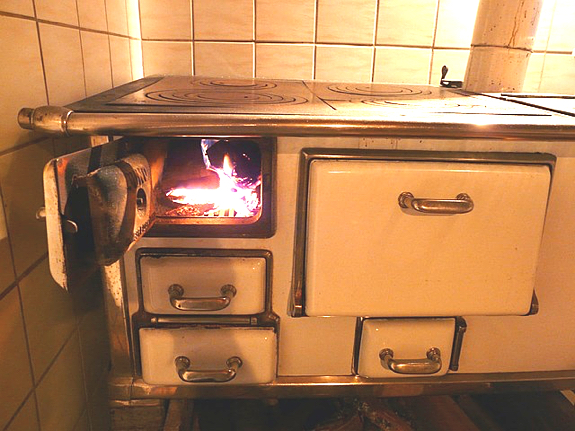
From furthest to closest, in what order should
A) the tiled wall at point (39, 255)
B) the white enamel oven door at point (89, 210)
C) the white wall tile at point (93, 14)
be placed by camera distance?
the white wall tile at point (93, 14) → the tiled wall at point (39, 255) → the white enamel oven door at point (89, 210)

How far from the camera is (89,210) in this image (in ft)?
1.76

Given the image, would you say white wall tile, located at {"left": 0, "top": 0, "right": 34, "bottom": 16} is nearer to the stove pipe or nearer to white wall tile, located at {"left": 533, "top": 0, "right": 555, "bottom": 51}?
the stove pipe

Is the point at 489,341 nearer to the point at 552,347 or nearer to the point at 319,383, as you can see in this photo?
the point at 552,347

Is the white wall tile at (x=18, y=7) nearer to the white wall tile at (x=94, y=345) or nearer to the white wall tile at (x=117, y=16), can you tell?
the white wall tile at (x=117, y=16)

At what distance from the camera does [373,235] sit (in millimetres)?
659

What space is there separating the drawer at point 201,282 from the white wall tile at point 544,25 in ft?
3.71

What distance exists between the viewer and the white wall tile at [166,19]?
3.94 ft

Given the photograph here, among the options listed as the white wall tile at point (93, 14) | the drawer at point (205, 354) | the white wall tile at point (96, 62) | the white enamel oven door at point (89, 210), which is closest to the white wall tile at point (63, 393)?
the drawer at point (205, 354)

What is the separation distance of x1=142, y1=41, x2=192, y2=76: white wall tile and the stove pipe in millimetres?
796

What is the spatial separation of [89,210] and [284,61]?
2.89 feet

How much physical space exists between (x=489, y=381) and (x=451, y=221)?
37 centimetres

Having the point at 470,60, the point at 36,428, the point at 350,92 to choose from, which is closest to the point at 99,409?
the point at 36,428

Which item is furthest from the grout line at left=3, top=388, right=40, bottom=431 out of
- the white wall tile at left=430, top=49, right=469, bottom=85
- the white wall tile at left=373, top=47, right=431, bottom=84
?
the white wall tile at left=430, top=49, right=469, bottom=85

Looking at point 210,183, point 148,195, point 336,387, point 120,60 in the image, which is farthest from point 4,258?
point 120,60
